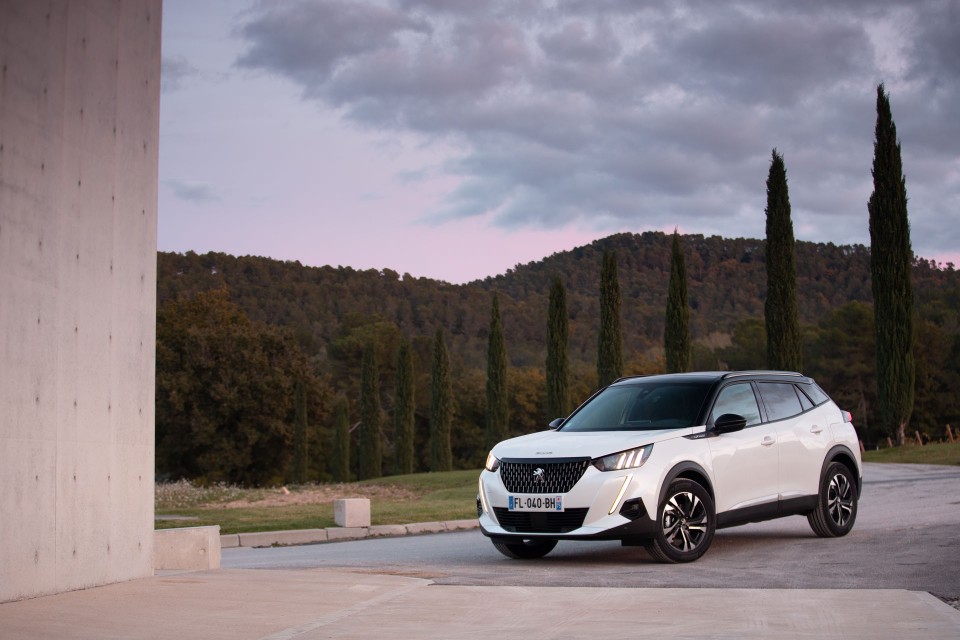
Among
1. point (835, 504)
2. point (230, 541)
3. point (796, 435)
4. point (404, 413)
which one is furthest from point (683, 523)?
point (404, 413)

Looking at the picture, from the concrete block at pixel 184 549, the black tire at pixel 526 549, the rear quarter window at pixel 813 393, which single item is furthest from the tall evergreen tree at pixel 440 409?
the concrete block at pixel 184 549

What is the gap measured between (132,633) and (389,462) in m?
69.3

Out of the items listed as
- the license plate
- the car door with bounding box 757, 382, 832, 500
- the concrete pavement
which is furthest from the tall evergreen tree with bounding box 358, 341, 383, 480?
the concrete pavement

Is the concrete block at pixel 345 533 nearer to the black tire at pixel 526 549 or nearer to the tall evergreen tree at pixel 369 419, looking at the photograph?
the black tire at pixel 526 549

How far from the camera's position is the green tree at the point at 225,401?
52.9 meters

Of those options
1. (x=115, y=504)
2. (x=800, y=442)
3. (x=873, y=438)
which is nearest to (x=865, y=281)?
(x=873, y=438)

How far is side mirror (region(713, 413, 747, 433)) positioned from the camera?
10859 mm

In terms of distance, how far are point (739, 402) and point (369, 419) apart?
178ft

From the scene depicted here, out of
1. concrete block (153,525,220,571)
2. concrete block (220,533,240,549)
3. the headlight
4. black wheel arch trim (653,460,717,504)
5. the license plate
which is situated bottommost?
concrete block (220,533,240,549)

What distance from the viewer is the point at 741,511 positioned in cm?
1098

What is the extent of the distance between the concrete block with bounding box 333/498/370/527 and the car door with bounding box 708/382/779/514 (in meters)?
6.96

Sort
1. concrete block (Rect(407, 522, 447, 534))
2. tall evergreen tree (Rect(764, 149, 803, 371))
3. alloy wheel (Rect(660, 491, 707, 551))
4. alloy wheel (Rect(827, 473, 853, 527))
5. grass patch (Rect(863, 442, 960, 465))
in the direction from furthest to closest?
1. tall evergreen tree (Rect(764, 149, 803, 371))
2. grass patch (Rect(863, 442, 960, 465))
3. concrete block (Rect(407, 522, 447, 534))
4. alloy wheel (Rect(827, 473, 853, 527))
5. alloy wheel (Rect(660, 491, 707, 551))

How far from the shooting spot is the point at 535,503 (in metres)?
10.2

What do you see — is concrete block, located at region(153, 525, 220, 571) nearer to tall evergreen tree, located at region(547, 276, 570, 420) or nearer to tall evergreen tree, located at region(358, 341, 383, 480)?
tall evergreen tree, located at region(547, 276, 570, 420)
